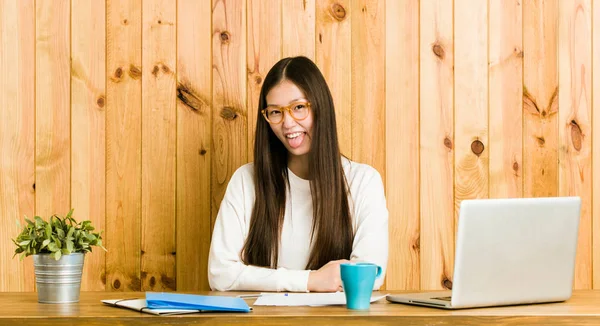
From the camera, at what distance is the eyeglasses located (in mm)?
2234

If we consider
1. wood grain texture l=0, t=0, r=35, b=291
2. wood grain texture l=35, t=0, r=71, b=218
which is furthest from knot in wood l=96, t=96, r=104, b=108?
wood grain texture l=0, t=0, r=35, b=291

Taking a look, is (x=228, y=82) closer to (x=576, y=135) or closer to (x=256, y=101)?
(x=256, y=101)

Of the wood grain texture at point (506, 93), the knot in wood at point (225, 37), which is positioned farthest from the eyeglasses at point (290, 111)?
the wood grain texture at point (506, 93)

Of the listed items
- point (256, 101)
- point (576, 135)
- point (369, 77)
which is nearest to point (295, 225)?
point (256, 101)

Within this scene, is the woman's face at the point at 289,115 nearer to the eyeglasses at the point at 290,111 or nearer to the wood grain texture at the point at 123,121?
the eyeglasses at the point at 290,111

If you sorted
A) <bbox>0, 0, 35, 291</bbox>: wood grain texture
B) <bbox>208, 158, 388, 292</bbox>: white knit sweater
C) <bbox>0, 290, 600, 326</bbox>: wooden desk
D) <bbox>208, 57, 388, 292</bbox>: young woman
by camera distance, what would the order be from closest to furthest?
<bbox>0, 290, 600, 326</bbox>: wooden desk < <bbox>208, 158, 388, 292</bbox>: white knit sweater < <bbox>208, 57, 388, 292</bbox>: young woman < <bbox>0, 0, 35, 291</bbox>: wood grain texture

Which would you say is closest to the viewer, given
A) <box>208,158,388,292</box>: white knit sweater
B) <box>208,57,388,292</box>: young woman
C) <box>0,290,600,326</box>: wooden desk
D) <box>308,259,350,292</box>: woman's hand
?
<box>0,290,600,326</box>: wooden desk

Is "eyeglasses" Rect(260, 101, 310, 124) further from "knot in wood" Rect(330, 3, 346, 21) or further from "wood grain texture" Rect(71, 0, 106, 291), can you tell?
"wood grain texture" Rect(71, 0, 106, 291)

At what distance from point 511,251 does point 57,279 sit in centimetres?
97

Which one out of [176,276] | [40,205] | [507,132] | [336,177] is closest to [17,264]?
[40,205]

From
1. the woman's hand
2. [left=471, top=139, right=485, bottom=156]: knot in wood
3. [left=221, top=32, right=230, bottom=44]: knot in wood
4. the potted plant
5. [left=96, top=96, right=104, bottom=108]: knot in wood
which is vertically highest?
[left=221, top=32, right=230, bottom=44]: knot in wood

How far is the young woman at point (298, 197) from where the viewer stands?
7.27 feet

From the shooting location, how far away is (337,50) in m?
2.55

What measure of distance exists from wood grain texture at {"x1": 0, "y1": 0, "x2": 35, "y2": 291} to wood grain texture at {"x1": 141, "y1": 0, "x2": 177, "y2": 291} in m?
0.40
